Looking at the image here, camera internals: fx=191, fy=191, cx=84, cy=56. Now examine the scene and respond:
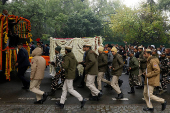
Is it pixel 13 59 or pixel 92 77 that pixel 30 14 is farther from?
pixel 92 77

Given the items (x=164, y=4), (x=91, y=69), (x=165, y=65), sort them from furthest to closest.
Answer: (x=164, y=4), (x=165, y=65), (x=91, y=69)

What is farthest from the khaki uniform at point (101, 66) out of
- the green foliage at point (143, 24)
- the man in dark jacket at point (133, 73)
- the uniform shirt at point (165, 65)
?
the green foliage at point (143, 24)

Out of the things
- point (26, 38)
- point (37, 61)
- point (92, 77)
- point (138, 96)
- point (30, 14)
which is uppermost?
point (30, 14)

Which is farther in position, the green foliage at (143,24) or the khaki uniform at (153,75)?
the green foliage at (143,24)

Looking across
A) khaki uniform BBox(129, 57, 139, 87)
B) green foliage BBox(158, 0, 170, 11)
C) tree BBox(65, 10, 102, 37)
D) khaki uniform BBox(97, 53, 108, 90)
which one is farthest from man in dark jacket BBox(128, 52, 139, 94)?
green foliage BBox(158, 0, 170, 11)

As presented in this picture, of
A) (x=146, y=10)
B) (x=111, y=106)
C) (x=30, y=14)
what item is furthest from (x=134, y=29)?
(x=111, y=106)

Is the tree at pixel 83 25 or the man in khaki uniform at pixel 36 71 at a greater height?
the tree at pixel 83 25

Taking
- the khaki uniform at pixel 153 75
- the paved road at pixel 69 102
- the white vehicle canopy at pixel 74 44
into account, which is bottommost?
the paved road at pixel 69 102

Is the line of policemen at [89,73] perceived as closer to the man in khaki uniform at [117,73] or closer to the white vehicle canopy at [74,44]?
the man in khaki uniform at [117,73]

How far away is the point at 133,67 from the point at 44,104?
3.68m

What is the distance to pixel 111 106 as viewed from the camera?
225 inches

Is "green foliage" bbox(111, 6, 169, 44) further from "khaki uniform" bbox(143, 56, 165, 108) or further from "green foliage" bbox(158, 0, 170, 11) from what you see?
"khaki uniform" bbox(143, 56, 165, 108)

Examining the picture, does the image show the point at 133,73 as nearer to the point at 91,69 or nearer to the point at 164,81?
the point at 164,81

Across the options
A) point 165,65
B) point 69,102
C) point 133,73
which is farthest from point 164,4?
point 69,102
